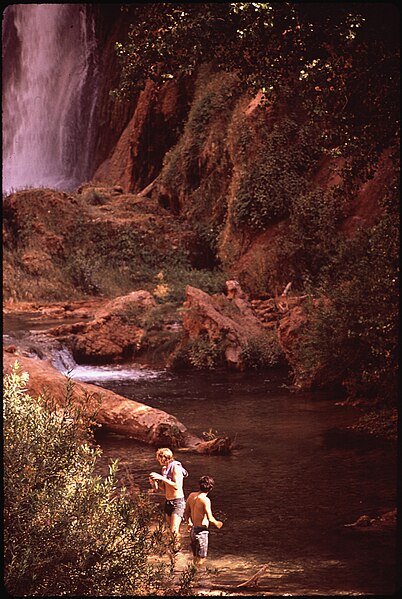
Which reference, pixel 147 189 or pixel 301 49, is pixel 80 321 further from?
pixel 301 49

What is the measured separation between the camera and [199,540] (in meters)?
6.97

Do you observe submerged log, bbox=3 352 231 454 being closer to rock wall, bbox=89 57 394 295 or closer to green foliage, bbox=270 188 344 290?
rock wall, bbox=89 57 394 295

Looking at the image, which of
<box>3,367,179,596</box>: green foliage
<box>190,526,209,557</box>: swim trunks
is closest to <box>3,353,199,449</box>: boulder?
<box>190,526,209,557</box>: swim trunks

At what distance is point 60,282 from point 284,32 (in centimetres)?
1763

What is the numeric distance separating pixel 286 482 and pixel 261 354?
7.70 meters

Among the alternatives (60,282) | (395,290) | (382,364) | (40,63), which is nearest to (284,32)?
(395,290)

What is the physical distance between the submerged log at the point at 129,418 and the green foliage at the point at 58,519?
512cm

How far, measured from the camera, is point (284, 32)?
9.95 meters

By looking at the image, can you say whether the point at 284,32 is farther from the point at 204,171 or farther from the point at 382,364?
the point at 204,171

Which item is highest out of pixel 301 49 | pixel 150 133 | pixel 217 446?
pixel 150 133

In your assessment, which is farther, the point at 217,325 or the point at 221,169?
the point at 221,169

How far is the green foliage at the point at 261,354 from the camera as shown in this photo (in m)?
17.3

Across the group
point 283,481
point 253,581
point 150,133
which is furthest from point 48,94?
point 253,581

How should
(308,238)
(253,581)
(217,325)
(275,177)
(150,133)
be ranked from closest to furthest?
(253,581)
(217,325)
(308,238)
(275,177)
(150,133)
